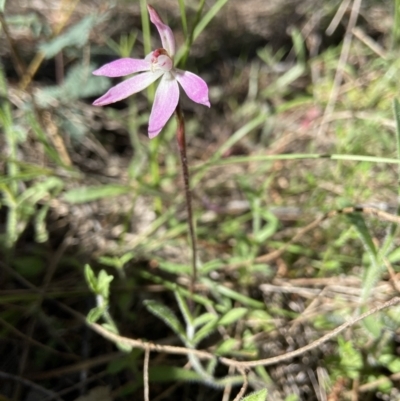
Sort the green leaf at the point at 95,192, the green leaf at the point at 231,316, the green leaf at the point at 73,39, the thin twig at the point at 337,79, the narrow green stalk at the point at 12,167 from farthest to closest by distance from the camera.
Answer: the thin twig at the point at 337,79
the green leaf at the point at 73,39
the green leaf at the point at 95,192
the narrow green stalk at the point at 12,167
the green leaf at the point at 231,316

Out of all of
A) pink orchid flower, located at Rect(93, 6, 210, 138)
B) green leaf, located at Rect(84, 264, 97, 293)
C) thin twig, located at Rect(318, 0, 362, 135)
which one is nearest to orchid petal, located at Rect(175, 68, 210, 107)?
pink orchid flower, located at Rect(93, 6, 210, 138)

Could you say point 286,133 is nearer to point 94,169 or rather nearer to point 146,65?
point 94,169

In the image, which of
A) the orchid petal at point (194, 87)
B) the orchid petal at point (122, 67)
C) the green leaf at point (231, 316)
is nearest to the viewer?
the orchid petal at point (194, 87)

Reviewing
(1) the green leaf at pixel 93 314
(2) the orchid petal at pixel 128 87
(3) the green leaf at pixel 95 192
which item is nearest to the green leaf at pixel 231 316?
(1) the green leaf at pixel 93 314

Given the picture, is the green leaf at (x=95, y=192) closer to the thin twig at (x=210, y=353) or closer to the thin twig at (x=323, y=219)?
the thin twig at (x=210, y=353)

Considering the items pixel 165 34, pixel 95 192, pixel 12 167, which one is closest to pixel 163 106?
pixel 165 34

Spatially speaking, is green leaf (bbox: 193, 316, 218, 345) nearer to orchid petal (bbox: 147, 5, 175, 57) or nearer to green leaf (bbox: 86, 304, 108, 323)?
green leaf (bbox: 86, 304, 108, 323)

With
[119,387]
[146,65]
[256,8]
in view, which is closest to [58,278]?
[119,387]

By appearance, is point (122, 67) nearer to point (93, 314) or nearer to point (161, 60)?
point (161, 60)
